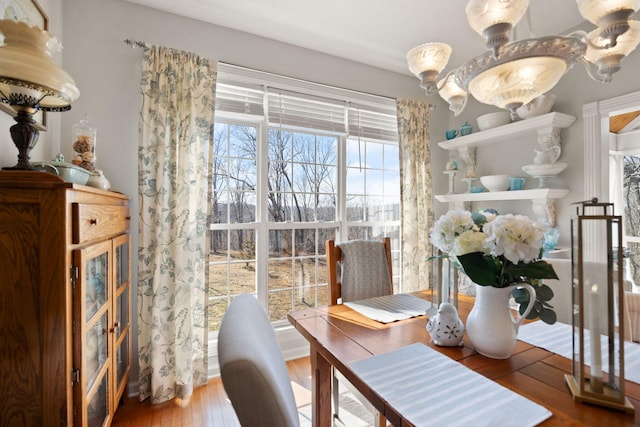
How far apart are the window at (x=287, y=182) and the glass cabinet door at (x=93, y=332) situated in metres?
0.97

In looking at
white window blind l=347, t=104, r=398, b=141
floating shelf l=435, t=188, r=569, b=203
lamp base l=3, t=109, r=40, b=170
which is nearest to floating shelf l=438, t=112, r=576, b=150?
floating shelf l=435, t=188, r=569, b=203

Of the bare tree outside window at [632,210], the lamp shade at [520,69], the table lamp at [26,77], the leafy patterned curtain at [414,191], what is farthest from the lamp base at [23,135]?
the bare tree outside window at [632,210]

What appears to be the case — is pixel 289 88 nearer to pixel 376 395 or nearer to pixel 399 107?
pixel 399 107

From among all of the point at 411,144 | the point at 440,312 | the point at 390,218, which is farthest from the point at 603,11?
the point at 390,218

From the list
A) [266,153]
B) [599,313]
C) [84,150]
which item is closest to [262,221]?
[266,153]

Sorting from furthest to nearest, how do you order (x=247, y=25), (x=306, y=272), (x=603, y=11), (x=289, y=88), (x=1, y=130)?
(x=306, y=272) → (x=289, y=88) → (x=247, y=25) → (x=1, y=130) → (x=603, y=11)

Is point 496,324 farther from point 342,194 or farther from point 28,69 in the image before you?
point 342,194

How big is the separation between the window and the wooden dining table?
1.01 metres

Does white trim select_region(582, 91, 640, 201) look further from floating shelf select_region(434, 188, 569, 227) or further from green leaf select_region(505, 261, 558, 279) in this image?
green leaf select_region(505, 261, 558, 279)

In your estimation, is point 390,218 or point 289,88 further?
point 390,218

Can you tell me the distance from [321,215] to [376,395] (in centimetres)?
205

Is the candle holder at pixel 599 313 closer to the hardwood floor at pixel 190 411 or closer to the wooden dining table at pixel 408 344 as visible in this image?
the wooden dining table at pixel 408 344

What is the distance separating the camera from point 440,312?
3.63 feet

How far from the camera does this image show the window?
243 centimetres
